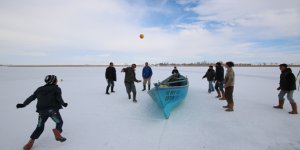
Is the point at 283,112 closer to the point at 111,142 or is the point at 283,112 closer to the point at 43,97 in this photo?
the point at 111,142

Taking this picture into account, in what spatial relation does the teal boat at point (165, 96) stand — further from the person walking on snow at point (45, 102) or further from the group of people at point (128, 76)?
the person walking on snow at point (45, 102)

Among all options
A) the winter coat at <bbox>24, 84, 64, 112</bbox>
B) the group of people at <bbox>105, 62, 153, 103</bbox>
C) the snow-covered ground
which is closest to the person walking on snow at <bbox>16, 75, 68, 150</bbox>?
the winter coat at <bbox>24, 84, 64, 112</bbox>

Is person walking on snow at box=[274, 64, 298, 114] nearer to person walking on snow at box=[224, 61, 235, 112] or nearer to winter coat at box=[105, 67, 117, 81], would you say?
person walking on snow at box=[224, 61, 235, 112]

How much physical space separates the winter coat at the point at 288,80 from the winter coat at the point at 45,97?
612 cm

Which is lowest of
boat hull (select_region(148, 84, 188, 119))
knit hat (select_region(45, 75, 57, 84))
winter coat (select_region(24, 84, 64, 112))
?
boat hull (select_region(148, 84, 188, 119))

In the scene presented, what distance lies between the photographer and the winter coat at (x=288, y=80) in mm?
5061

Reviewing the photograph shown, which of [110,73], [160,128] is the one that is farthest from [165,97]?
[110,73]

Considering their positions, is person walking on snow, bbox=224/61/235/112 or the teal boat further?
person walking on snow, bbox=224/61/235/112

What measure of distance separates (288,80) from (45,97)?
6.35 m

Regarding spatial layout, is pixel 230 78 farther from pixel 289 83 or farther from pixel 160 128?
pixel 160 128

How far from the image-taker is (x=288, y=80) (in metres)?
5.12

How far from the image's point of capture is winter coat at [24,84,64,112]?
10.3 feet

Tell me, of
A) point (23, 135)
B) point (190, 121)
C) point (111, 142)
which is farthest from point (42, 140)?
point (190, 121)

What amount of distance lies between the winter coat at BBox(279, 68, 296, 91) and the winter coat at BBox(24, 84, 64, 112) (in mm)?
6119
